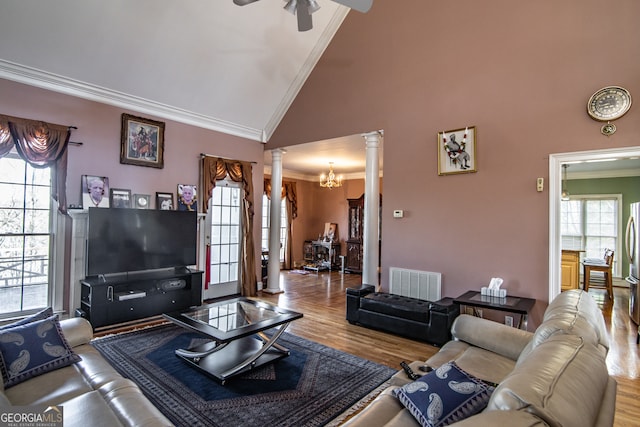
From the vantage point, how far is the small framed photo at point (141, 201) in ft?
15.6

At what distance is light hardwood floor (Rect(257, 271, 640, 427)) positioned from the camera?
9.39 feet

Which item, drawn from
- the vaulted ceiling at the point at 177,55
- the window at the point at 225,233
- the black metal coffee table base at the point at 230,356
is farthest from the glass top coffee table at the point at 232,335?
the vaulted ceiling at the point at 177,55

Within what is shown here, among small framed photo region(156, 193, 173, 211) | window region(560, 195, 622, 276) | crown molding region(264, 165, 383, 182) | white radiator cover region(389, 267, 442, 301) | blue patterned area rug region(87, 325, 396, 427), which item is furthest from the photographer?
crown molding region(264, 165, 383, 182)

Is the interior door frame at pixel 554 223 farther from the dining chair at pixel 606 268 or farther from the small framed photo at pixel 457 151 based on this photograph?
the dining chair at pixel 606 268

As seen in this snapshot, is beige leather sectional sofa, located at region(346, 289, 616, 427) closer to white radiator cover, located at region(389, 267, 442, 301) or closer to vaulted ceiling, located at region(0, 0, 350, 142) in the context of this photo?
white radiator cover, located at region(389, 267, 442, 301)

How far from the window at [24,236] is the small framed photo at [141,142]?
3.17 ft

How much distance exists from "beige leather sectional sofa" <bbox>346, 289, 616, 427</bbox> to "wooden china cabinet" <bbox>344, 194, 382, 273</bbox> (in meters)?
6.61

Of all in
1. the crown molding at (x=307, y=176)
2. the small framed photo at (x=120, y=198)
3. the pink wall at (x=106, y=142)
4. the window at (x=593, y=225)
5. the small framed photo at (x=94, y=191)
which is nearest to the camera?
the pink wall at (x=106, y=142)

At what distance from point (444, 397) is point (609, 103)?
11.9ft

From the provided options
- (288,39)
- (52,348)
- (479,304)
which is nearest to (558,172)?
(479,304)

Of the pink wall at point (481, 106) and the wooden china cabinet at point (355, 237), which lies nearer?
the pink wall at point (481, 106)

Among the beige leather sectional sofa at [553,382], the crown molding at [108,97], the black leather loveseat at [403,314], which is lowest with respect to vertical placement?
the black leather loveseat at [403,314]

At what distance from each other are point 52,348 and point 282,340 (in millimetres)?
2193

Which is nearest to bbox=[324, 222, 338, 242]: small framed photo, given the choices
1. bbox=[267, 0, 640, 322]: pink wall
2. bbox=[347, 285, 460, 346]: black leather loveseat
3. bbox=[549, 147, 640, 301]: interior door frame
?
bbox=[267, 0, 640, 322]: pink wall
